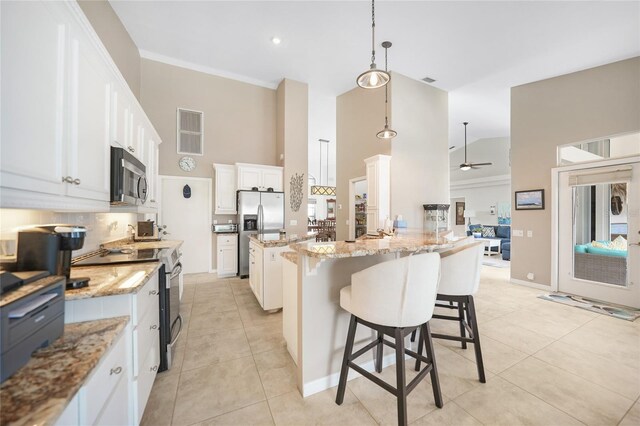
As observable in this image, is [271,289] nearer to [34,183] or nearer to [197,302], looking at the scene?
[197,302]

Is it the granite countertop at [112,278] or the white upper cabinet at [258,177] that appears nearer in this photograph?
the granite countertop at [112,278]

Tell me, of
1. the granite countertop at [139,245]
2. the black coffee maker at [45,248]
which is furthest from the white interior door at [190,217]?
the black coffee maker at [45,248]

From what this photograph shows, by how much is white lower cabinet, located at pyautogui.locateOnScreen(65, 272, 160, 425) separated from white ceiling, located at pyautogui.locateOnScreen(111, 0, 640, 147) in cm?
396

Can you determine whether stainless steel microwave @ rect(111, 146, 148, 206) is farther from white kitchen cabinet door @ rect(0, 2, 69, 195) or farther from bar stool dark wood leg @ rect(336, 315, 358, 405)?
bar stool dark wood leg @ rect(336, 315, 358, 405)

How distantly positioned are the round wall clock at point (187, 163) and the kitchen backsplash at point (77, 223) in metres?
1.29

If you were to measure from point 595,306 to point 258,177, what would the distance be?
5.85m

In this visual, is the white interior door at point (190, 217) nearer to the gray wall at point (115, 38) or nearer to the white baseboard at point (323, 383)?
the gray wall at point (115, 38)

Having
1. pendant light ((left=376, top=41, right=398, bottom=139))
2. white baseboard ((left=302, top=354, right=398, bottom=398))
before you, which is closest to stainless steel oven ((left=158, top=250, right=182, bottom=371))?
white baseboard ((left=302, top=354, right=398, bottom=398))

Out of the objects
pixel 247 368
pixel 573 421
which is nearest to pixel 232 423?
pixel 247 368

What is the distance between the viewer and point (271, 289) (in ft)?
10.1

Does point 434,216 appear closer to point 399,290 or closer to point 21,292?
point 399,290

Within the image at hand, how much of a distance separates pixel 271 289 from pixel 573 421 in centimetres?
273

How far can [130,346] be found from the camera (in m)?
1.29

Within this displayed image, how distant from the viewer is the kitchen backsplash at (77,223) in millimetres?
1394
